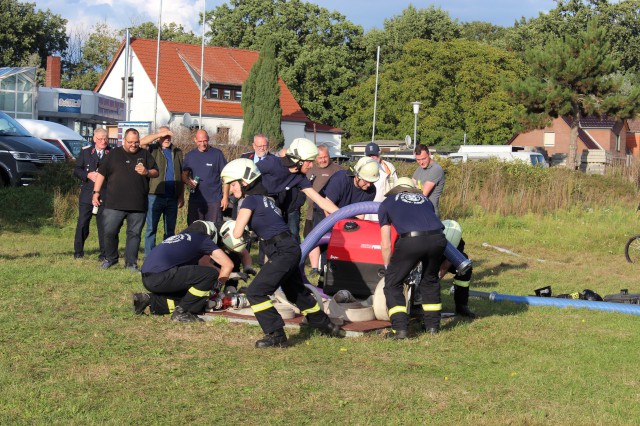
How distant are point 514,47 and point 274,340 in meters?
72.2

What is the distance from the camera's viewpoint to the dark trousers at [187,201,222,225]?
43.6ft

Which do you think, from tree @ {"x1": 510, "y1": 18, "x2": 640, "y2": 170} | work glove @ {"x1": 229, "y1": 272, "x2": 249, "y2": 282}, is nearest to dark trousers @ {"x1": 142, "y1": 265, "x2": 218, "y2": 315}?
work glove @ {"x1": 229, "y1": 272, "x2": 249, "y2": 282}

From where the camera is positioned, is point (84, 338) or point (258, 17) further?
point (258, 17)

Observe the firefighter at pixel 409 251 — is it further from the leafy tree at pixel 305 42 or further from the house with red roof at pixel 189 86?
the leafy tree at pixel 305 42

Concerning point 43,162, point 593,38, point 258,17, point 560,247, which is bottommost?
point 560,247

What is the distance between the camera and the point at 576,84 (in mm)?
41719

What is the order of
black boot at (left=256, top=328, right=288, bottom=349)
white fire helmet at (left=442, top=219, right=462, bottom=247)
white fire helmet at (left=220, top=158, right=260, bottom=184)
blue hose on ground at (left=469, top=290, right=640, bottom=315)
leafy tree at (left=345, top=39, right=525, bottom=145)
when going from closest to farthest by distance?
black boot at (left=256, top=328, right=288, bottom=349), white fire helmet at (left=220, top=158, right=260, bottom=184), white fire helmet at (left=442, top=219, right=462, bottom=247), blue hose on ground at (left=469, top=290, right=640, bottom=315), leafy tree at (left=345, top=39, right=525, bottom=145)

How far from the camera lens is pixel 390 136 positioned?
63.6 metres

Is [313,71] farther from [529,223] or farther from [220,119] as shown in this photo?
[529,223]

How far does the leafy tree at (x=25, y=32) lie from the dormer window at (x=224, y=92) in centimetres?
1891

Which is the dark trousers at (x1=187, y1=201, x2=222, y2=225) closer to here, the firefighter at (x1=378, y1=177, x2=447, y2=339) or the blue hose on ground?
the blue hose on ground

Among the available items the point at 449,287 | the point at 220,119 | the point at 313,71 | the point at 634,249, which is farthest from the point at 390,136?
the point at 449,287

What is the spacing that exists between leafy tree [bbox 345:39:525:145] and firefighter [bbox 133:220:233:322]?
5240 centimetres

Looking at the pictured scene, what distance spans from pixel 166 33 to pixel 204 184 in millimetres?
69372
